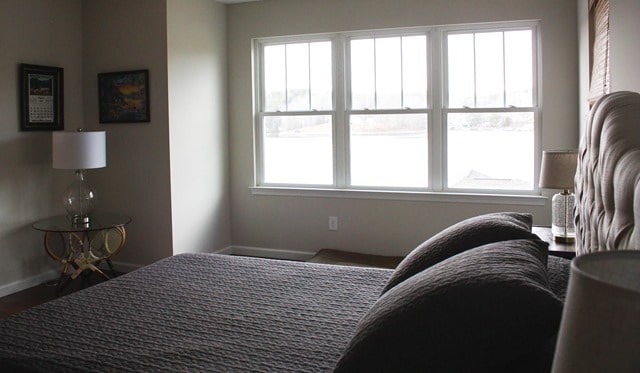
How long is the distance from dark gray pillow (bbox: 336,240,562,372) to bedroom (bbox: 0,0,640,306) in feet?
10.6

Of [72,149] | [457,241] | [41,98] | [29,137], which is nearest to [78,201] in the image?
[72,149]

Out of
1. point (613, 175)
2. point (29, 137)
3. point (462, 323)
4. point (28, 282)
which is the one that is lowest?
point (28, 282)

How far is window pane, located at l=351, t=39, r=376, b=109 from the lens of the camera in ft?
15.5

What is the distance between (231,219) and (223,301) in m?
3.41

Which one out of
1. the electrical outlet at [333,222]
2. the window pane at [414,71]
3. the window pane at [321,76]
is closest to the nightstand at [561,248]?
the window pane at [414,71]

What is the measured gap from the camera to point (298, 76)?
5.00 metres

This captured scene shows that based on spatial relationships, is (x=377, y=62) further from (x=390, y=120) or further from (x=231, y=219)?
(x=231, y=219)

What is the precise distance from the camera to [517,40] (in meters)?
4.30

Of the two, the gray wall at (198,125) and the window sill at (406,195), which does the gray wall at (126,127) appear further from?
the window sill at (406,195)

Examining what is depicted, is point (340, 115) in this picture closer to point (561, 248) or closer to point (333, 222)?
point (333, 222)

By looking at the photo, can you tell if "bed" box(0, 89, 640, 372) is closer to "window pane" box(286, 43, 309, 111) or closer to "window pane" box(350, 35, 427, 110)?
"window pane" box(350, 35, 427, 110)

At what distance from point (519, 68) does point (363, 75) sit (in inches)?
51.2

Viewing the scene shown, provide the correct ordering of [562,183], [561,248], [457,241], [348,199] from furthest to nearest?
[348,199] < [562,183] < [561,248] < [457,241]

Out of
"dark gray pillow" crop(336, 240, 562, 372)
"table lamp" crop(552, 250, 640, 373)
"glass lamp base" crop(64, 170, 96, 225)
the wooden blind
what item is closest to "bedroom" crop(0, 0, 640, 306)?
"glass lamp base" crop(64, 170, 96, 225)
